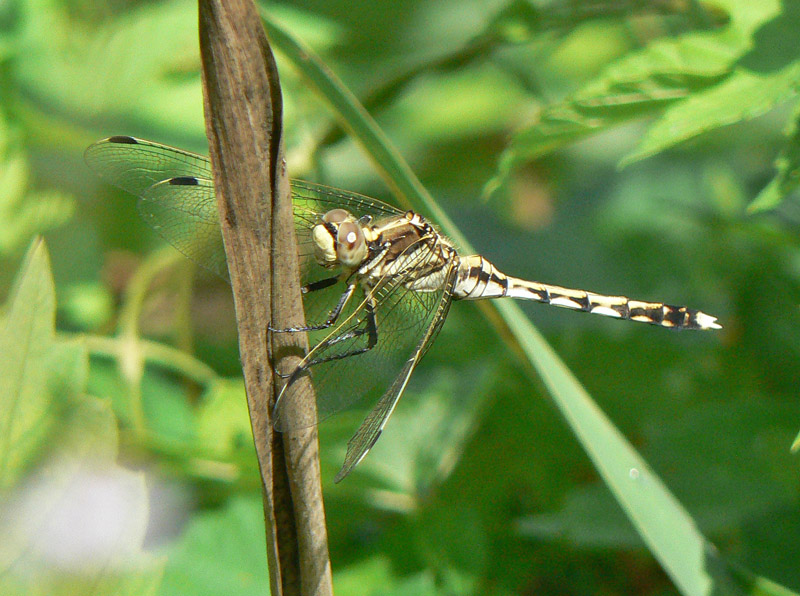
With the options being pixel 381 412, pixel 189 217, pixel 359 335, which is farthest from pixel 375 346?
pixel 189 217

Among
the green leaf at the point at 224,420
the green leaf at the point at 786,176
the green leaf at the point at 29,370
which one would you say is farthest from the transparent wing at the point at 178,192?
the green leaf at the point at 786,176

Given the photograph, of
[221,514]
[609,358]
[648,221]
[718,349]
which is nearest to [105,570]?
[221,514]

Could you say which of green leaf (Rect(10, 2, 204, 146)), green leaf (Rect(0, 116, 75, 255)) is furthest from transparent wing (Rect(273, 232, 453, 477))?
green leaf (Rect(10, 2, 204, 146))

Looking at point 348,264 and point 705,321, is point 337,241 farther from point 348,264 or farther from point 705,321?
point 705,321

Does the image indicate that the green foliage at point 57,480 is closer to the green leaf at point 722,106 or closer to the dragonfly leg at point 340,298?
the dragonfly leg at point 340,298

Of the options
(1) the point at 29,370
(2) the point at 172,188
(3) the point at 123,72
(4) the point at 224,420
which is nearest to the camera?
(1) the point at 29,370

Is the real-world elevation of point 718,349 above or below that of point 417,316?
below

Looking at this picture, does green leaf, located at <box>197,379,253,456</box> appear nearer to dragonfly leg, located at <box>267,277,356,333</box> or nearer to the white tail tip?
dragonfly leg, located at <box>267,277,356,333</box>

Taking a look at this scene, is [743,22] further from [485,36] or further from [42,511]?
[42,511]
